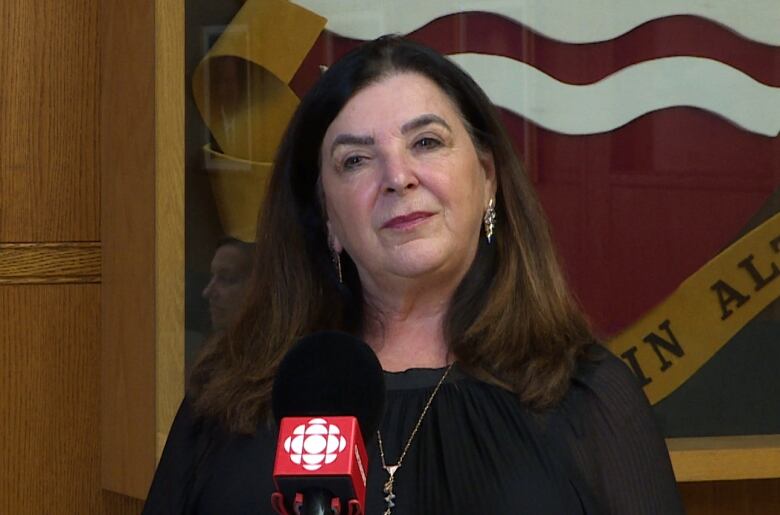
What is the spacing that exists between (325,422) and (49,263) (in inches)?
53.2

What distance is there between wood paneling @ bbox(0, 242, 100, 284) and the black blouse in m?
0.61

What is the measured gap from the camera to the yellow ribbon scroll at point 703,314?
2395 mm

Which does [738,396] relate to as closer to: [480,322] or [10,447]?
[480,322]

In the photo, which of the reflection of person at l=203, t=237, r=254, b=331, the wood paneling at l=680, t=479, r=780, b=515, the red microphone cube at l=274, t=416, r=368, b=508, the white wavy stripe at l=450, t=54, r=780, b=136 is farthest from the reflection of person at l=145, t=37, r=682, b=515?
the wood paneling at l=680, t=479, r=780, b=515

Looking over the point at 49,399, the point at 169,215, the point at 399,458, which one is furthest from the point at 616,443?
the point at 49,399

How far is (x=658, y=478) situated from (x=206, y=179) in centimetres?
87

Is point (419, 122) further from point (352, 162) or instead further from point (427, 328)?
point (427, 328)

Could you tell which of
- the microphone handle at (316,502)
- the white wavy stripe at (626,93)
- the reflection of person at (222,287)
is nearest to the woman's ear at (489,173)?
the white wavy stripe at (626,93)

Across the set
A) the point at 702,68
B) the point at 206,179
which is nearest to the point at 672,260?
the point at 702,68

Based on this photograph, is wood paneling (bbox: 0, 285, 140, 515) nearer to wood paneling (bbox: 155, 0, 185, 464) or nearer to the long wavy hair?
wood paneling (bbox: 155, 0, 185, 464)

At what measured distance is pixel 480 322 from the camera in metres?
1.87

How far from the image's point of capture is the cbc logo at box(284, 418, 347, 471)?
1082 mm

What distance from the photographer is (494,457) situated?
5.74 feet

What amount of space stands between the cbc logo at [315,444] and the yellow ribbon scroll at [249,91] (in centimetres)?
112
